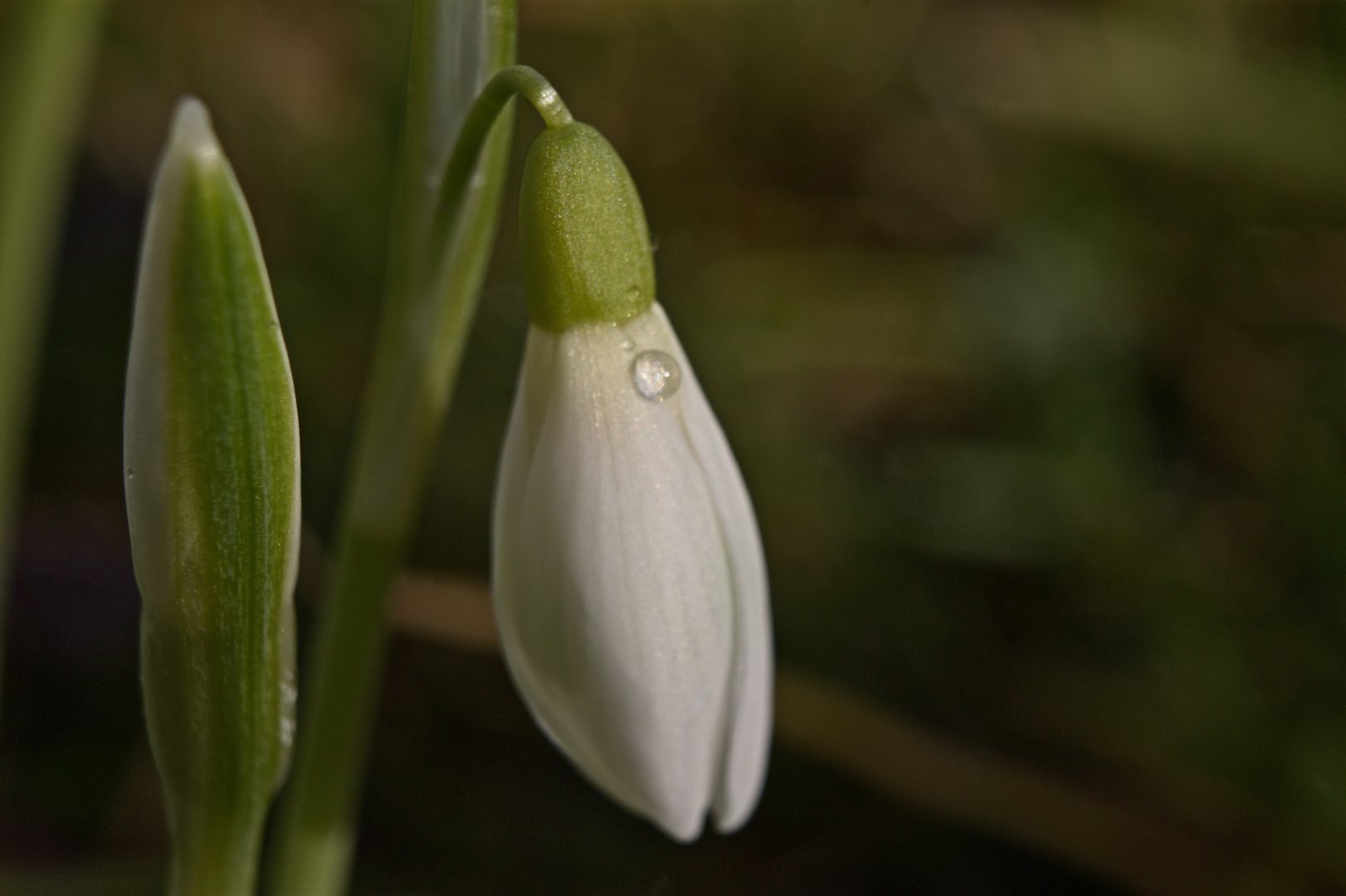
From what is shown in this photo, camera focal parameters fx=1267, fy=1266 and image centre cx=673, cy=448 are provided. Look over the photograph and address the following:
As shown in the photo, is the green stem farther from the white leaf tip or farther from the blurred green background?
the blurred green background

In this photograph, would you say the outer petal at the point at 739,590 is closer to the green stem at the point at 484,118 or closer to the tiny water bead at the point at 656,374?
the tiny water bead at the point at 656,374

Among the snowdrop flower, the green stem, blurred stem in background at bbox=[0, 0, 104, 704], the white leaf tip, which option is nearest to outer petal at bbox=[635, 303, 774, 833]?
the snowdrop flower

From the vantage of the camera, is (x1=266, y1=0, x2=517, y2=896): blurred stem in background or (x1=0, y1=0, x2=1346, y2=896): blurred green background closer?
(x1=266, y1=0, x2=517, y2=896): blurred stem in background

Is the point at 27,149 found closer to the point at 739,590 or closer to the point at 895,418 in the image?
the point at 739,590

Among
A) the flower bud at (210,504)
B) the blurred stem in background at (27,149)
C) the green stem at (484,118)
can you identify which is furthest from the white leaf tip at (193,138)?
the blurred stem in background at (27,149)

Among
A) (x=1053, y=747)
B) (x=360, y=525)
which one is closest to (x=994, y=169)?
(x=1053, y=747)

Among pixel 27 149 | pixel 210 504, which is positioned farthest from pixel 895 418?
pixel 210 504

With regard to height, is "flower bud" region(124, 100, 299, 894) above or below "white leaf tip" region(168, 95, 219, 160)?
below

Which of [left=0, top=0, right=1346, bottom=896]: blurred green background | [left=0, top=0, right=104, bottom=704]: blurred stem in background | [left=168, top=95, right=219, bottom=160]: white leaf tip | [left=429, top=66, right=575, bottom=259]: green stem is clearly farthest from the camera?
[left=0, top=0, right=1346, bottom=896]: blurred green background

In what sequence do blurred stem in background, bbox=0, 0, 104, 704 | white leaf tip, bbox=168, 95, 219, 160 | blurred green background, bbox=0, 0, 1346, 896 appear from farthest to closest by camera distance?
blurred green background, bbox=0, 0, 1346, 896
blurred stem in background, bbox=0, 0, 104, 704
white leaf tip, bbox=168, 95, 219, 160
